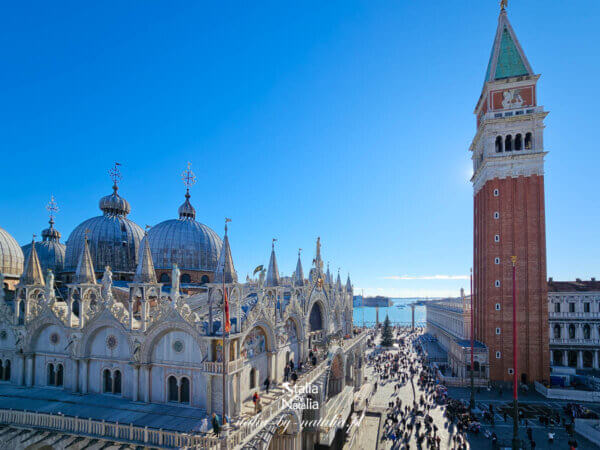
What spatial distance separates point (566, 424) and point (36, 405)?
138 ft

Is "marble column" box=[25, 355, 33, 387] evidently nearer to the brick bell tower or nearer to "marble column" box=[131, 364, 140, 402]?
"marble column" box=[131, 364, 140, 402]

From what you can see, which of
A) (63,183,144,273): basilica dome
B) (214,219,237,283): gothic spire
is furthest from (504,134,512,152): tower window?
(63,183,144,273): basilica dome

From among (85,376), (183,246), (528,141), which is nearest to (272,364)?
(85,376)

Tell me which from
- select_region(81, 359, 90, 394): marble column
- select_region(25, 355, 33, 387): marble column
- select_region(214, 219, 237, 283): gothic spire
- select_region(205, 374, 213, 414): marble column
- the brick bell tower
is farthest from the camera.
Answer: the brick bell tower

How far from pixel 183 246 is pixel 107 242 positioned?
298 inches

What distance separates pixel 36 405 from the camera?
877 inches

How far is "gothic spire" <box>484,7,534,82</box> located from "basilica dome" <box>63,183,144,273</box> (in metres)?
50.1

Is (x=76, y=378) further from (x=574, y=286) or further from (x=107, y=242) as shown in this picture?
(x=574, y=286)

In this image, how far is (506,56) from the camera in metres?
48.8

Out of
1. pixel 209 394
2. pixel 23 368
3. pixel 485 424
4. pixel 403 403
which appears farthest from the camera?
pixel 403 403

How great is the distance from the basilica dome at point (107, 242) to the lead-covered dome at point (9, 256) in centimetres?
422

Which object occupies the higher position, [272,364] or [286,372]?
[272,364]

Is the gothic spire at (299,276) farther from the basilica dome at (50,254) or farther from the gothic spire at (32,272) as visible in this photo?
the basilica dome at (50,254)

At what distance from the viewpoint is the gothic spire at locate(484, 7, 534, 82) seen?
A: 156 feet
